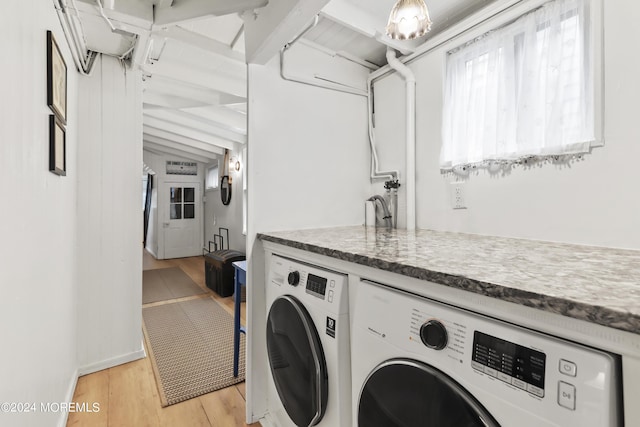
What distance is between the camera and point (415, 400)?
0.75 m

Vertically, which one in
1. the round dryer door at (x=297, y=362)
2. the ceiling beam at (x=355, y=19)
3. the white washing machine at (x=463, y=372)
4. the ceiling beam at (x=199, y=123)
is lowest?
the round dryer door at (x=297, y=362)

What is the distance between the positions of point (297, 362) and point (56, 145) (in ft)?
4.74

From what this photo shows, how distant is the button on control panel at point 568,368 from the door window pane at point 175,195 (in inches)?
307

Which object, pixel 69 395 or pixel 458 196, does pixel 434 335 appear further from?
pixel 69 395

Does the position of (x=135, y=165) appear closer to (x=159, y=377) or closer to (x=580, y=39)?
(x=159, y=377)

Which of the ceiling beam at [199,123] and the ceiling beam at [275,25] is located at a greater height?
the ceiling beam at [199,123]

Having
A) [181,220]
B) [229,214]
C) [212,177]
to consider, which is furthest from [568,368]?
[181,220]

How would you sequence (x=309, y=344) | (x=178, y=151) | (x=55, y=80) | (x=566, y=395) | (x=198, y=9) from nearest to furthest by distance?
(x=566, y=395)
(x=309, y=344)
(x=55, y=80)
(x=198, y=9)
(x=178, y=151)

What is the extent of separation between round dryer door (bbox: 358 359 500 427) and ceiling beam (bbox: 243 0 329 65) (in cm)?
136

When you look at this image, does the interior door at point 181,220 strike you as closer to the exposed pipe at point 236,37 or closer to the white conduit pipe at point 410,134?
the exposed pipe at point 236,37

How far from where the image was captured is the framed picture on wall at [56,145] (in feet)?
4.26

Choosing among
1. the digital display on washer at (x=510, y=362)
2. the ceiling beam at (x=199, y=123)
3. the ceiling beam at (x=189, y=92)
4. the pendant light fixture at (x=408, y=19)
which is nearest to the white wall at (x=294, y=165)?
the pendant light fixture at (x=408, y=19)

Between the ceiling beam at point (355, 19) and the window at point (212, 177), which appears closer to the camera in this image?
the ceiling beam at point (355, 19)

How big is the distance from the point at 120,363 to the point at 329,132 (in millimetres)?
2310
